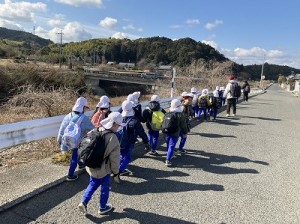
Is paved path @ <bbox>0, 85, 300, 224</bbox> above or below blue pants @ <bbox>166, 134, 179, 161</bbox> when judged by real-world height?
below

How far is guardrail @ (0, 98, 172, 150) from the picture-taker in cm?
551

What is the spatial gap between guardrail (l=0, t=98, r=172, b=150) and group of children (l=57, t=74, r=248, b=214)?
88cm

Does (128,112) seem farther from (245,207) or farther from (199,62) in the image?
(199,62)

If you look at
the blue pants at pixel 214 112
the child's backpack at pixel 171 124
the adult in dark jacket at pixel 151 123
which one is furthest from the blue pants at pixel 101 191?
the blue pants at pixel 214 112

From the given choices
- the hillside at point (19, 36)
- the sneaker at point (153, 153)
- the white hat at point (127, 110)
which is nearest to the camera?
the white hat at point (127, 110)

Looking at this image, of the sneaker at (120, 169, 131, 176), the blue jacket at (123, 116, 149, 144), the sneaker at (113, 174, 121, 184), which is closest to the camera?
the sneaker at (113, 174, 121, 184)

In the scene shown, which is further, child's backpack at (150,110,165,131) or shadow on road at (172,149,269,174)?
child's backpack at (150,110,165,131)

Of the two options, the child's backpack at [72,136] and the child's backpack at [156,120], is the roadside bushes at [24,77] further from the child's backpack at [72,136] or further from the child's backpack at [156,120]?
the child's backpack at [72,136]

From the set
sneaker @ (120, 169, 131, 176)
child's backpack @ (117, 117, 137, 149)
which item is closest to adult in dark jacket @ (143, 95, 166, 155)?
child's backpack @ (117, 117, 137, 149)

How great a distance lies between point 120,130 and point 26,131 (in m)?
1.78

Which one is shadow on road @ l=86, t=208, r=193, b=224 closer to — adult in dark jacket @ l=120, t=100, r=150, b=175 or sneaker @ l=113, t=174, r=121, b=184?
sneaker @ l=113, t=174, r=121, b=184

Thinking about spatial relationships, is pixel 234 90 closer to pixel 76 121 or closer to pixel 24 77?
pixel 76 121

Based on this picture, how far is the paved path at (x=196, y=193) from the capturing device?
4230mm

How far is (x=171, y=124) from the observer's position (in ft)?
21.9
